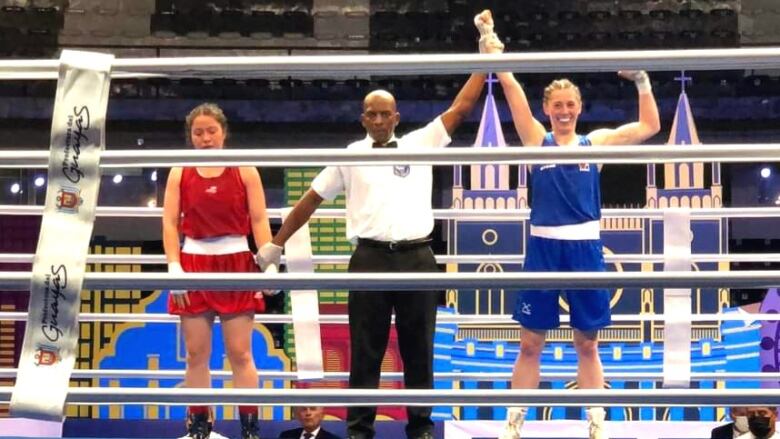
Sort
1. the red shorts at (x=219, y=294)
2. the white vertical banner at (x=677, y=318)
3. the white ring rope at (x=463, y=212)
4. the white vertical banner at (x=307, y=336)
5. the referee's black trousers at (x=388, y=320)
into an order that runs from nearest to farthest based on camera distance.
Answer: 1. the white vertical banner at (x=677, y=318)
2. the white vertical banner at (x=307, y=336)
3. the referee's black trousers at (x=388, y=320)
4. the red shorts at (x=219, y=294)
5. the white ring rope at (x=463, y=212)

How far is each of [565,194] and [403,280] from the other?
1.49m

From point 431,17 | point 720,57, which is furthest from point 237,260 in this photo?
point 431,17

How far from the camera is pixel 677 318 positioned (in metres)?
2.58

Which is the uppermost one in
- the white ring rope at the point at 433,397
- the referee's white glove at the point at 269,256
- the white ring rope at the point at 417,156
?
the white ring rope at the point at 417,156

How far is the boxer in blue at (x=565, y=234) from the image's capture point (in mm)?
3256

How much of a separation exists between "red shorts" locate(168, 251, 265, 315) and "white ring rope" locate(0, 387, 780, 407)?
1465mm

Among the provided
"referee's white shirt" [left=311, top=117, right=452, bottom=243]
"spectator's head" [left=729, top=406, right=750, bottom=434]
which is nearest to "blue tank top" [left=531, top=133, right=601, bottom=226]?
"referee's white shirt" [left=311, top=117, right=452, bottom=243]

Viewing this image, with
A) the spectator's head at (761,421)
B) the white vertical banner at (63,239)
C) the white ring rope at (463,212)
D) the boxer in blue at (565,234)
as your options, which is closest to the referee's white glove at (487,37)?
the boxer in blue at (565,234)

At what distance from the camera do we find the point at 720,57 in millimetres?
1809

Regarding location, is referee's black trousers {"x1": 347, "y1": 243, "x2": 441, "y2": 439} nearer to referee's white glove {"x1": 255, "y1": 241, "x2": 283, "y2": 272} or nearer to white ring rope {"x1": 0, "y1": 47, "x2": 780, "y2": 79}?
referee's white glove {"x1": 255, "y1": 241, "x2": 283, "y2": 272}

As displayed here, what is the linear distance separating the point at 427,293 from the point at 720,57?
1.45m

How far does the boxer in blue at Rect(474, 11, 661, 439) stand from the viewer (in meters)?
3.26

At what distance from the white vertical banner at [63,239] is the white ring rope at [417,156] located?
57 millimetres

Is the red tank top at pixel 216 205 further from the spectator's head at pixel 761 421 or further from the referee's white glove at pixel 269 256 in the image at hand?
the spectator's head at pixel 761 421
